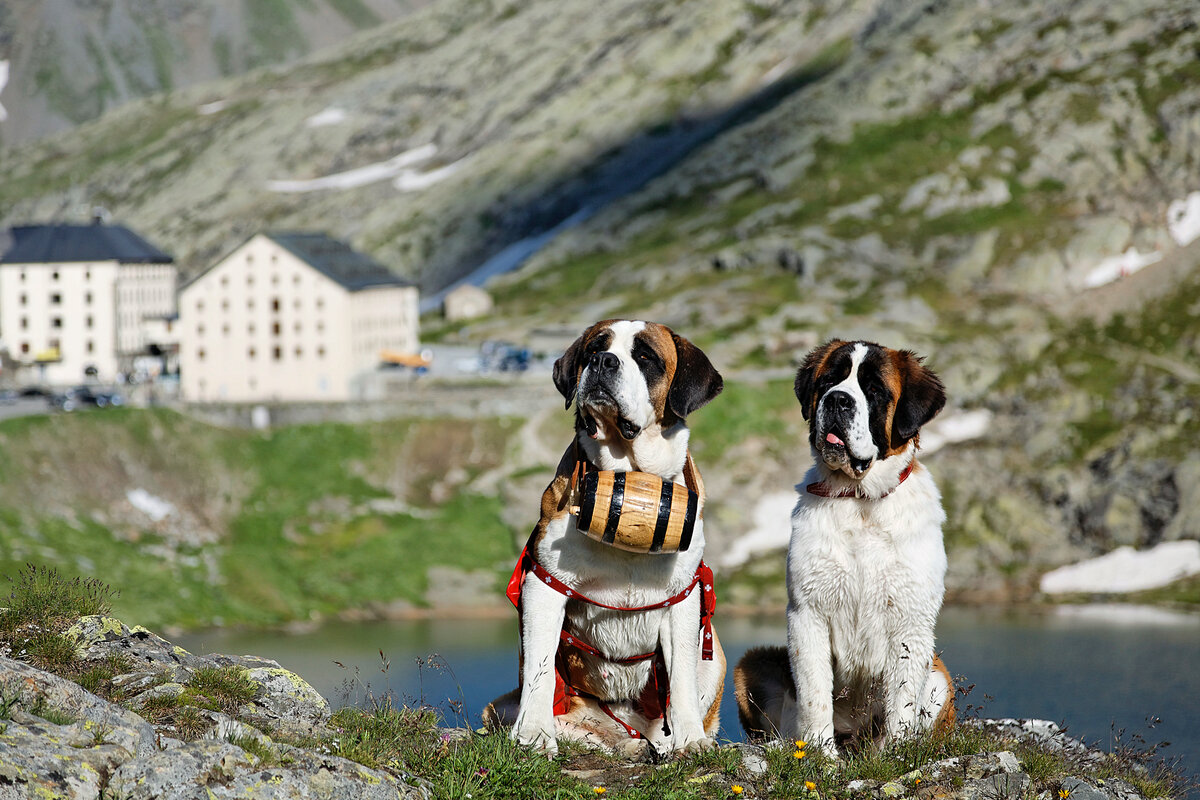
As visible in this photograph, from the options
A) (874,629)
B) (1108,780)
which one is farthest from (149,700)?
(1108,780)

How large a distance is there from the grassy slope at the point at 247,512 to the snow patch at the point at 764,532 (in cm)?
1207

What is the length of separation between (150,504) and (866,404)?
6096 cm

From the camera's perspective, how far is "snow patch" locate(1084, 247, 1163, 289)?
94.6 meters

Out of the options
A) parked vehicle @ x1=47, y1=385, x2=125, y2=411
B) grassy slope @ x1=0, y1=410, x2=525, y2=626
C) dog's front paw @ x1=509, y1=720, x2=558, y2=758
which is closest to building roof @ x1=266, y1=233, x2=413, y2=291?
grassy slope @ x1=0, y1=410, x2=525, y2=626

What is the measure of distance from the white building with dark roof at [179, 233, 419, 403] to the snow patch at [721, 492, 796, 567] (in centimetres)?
2935

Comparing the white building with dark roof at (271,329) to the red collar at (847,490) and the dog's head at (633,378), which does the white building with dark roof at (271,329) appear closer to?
the dog's head at (633,378)

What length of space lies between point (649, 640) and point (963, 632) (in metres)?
49.3

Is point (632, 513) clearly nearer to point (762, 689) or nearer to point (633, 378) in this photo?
point (633, 378)

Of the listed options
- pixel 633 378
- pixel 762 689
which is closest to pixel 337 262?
pixel 762 689

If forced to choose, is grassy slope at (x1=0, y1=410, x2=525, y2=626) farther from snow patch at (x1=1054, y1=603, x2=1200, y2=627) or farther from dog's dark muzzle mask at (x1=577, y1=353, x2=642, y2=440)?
dog's dark muzzle mask at (x1=577, y1=353, x2=642, y2=440)

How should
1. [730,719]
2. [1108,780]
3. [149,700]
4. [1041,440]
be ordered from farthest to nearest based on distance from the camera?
[1041,440] < [730,719] < [1108,780] < [149,700]

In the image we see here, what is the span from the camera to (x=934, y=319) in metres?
89.5

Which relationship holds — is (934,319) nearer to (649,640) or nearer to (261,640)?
(261,640)

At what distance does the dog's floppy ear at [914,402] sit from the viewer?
10.0 meters
